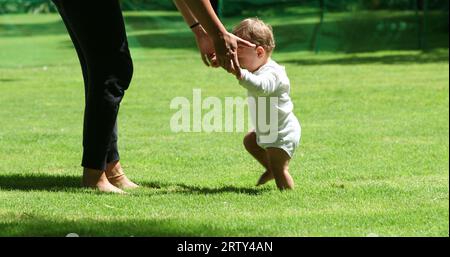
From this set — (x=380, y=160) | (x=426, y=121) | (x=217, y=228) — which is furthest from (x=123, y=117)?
(x=217, y=228)

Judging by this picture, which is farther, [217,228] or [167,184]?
[167,184]

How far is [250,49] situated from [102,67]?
946mm

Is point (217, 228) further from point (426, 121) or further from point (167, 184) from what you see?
point (426, 121)

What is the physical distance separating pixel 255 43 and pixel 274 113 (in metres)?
0.46

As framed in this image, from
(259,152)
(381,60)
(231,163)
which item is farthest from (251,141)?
(381,60)

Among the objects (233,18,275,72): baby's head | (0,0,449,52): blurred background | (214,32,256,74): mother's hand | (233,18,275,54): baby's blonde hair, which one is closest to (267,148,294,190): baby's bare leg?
(233,18,275,72): baby's head

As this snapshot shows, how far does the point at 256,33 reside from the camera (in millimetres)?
6863

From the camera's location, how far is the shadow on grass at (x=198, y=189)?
22.7ft

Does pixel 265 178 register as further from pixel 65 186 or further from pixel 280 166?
pixel 65 186

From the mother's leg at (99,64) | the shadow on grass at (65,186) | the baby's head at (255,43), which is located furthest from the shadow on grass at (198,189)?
the baby's head at (255,43)

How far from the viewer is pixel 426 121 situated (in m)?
11.1

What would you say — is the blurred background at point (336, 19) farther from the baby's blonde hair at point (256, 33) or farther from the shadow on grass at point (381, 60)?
the baby's blonde hair at point (256, 33)

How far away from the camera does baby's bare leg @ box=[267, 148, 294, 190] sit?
6.93 m
